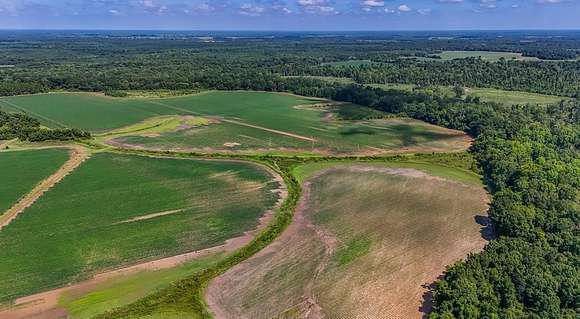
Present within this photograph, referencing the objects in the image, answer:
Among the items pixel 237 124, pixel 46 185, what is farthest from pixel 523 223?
pixel 237 124

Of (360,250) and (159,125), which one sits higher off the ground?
(159,125)

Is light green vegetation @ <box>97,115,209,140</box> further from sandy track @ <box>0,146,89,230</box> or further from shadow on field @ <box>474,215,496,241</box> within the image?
shadow on field @ <box>474,215,496,241</box>

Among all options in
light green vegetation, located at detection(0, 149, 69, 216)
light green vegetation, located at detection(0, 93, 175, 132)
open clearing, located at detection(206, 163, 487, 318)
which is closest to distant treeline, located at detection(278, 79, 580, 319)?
open clearing, located at detection(206, 163, 487, 318)

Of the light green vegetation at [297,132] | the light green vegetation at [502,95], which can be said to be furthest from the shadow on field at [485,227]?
the light green vegetation at [502,95]

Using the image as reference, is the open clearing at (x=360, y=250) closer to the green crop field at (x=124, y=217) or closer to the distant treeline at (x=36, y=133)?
the green crop field at (x=124, y=217)

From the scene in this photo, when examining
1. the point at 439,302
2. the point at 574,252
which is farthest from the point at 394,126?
the point at 439,302

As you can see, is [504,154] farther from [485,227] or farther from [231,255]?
[231,255]
